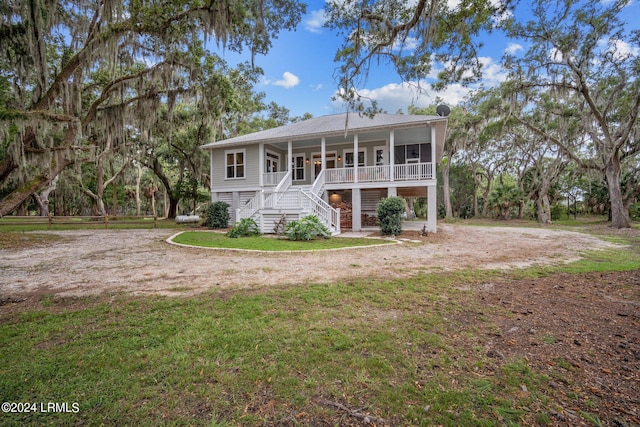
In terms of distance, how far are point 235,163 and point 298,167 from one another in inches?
155

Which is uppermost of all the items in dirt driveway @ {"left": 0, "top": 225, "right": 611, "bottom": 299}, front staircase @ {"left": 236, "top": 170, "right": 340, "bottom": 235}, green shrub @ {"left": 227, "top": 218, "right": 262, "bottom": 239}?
front staircase @ {"left": 236, "top": 170, "right": 340, "bottom": 235}

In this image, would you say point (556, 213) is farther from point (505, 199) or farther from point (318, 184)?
point (318, 184)

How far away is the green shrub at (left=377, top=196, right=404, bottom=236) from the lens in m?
11.4

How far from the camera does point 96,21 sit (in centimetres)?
950

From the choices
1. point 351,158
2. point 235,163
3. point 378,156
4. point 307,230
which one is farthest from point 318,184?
point 235,163

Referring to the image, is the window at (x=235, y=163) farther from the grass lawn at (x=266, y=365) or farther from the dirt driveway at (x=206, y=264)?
the grass lawn at (x=266, y=365)

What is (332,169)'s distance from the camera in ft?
47.9

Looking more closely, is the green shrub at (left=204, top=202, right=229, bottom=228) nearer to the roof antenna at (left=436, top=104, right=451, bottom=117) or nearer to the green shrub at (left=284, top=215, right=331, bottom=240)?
the green shrub at (left=284, top=215, right=331, bottom=240)

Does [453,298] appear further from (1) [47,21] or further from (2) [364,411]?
(1) [47,21]

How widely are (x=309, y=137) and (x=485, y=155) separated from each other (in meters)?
25.1

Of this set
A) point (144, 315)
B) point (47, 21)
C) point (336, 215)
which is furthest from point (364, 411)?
point (47, 21)

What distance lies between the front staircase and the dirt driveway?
360 cm

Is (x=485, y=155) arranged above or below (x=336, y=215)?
above

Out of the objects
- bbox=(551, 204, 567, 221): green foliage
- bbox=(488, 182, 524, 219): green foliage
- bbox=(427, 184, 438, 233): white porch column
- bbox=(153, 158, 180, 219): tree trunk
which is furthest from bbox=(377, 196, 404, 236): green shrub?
bbox=(551, 204, 567, 221): green foliage
